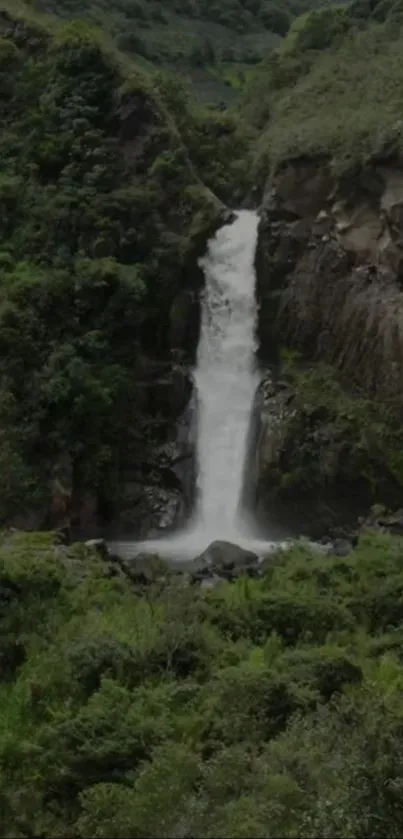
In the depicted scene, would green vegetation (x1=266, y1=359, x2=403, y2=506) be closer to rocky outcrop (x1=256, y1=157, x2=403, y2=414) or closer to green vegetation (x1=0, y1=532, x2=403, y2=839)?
rocky outcrop (x1=256, y1=157, x2=403, y2=414)

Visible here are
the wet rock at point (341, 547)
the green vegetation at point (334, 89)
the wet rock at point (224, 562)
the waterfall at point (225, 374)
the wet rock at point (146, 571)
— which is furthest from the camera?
the green vegetation at point (334, 89)

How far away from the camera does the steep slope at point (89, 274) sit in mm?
29891

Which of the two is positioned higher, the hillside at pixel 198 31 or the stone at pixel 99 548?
the hillside at pixel 198 31

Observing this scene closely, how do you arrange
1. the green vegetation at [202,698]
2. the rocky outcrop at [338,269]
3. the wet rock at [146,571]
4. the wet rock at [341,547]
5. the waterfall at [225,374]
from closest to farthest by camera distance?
the green vegetation at [202,698], the wet rock at [146,571], the wet rock at [341,547], the waterfall at [225,374], the rocky outcrop at [338,269]

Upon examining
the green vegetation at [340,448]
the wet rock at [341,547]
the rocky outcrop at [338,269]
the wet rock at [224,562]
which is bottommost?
the wet rock at [224,562]

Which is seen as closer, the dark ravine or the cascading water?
the cascading water

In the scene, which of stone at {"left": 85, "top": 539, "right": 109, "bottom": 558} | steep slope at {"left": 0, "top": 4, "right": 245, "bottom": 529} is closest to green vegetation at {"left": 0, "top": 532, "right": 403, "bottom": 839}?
stone at {"left": 85, "top": 539, "right": 109, "bottom": 558}

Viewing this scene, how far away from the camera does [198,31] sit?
2591 inches

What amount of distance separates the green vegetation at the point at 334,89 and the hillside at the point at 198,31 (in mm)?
8350

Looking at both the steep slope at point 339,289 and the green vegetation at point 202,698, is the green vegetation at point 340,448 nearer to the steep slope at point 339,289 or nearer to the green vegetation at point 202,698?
the steep slope at point 339,289

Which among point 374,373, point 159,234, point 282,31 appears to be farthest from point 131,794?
point 282,31

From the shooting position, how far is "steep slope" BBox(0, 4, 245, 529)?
29.9m

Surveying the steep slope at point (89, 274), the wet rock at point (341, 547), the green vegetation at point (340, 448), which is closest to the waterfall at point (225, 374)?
the steep slope at point (89, 274)

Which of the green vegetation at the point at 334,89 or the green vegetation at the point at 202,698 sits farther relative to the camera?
the green vegetation at the point at 334,89
